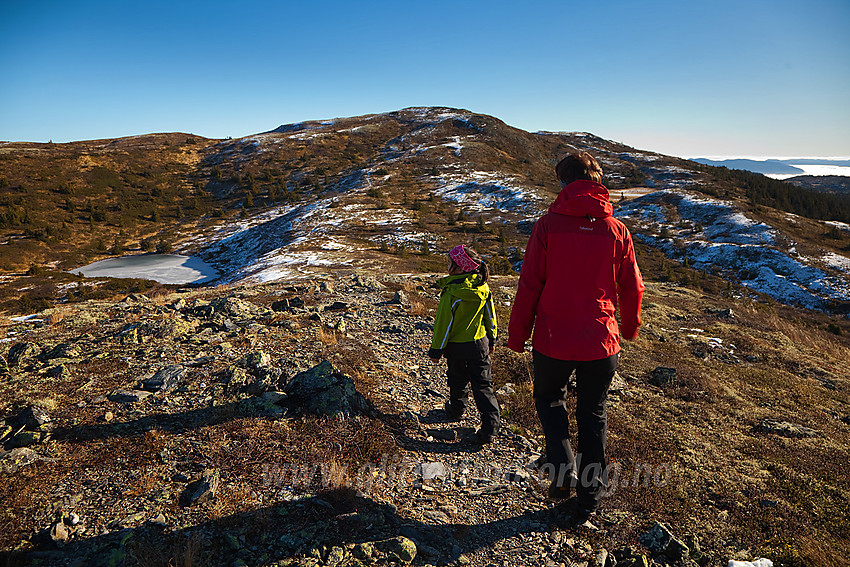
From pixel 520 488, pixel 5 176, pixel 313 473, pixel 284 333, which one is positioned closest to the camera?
pixel 313 473

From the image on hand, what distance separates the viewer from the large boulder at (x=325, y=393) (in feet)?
19.0

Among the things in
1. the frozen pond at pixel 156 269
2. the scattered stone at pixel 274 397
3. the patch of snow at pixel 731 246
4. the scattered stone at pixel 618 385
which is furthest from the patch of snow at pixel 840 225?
the frozen pond at pixel 156 269

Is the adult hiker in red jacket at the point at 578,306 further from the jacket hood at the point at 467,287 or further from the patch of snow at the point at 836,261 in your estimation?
the patch of snow at the point at 836,261

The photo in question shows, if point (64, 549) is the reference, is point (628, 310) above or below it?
above

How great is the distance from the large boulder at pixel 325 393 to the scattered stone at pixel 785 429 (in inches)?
294

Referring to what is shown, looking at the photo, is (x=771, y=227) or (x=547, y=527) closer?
(x=547, y=527)

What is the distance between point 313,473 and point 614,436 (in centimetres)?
479

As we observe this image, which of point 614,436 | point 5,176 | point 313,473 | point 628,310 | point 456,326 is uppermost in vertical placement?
point 5,176

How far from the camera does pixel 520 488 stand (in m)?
4.79

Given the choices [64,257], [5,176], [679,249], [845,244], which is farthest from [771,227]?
[5,176]

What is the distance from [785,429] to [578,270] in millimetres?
6982

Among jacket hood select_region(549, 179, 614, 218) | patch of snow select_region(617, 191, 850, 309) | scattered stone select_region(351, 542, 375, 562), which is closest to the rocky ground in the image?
scattered stone select_region(351, 542, 375, 562)

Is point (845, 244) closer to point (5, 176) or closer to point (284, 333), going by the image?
point (284, 333)

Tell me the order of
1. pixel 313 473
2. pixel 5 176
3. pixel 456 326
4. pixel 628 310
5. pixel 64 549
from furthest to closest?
pixel 5 176 < pixel 456 326 < pixel 313 473 < pixel 628 310 < pixel 64 549
